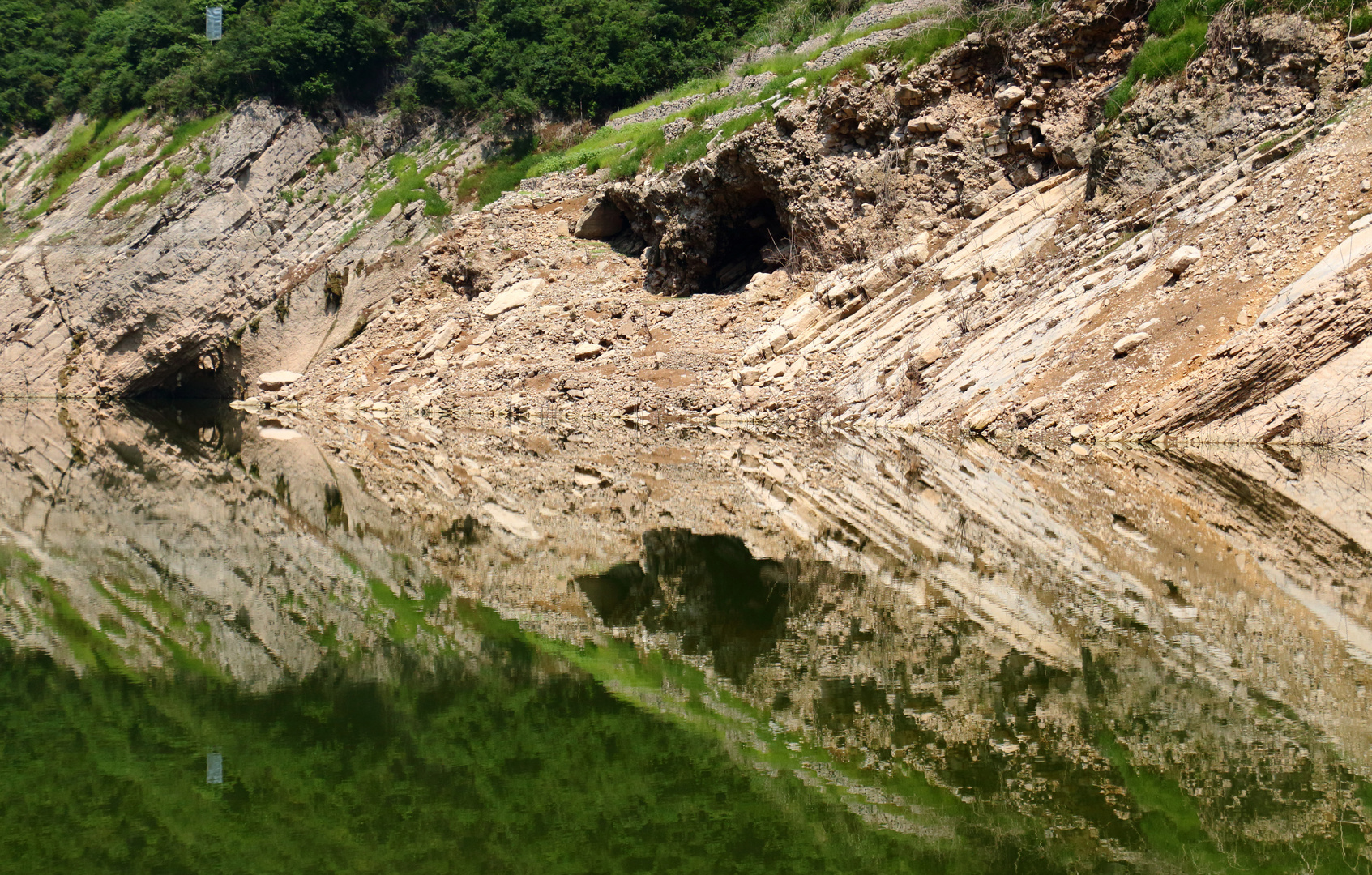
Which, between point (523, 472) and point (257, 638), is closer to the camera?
point (257, 638)

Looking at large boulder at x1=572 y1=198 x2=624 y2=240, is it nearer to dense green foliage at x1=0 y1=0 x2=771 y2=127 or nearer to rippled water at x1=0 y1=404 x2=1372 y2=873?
dense green foliage at x1=0 y1=0 x2=771 y2=127

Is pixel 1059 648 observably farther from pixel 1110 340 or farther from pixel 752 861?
pixel 1110 340

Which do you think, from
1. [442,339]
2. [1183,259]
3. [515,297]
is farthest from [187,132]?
[1183,259]

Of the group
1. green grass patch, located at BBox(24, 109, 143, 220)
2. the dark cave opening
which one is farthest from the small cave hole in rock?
green grass patch, located at BBox(24, 109, 143, 220)

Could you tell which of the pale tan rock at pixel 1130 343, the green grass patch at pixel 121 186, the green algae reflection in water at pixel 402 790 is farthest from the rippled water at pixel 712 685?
the green grass patch at pixel 121 186

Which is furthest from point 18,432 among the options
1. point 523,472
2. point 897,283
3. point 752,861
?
point 752,861

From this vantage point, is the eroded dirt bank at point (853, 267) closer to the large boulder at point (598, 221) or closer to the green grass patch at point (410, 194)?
the large boulder at point (598, 221)

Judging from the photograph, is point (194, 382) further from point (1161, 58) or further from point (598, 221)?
point (1161, 58)
